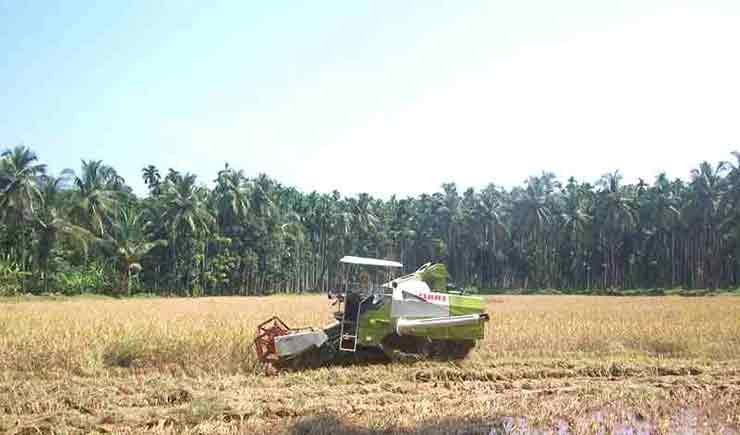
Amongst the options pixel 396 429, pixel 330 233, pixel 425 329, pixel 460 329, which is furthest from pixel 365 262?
pixel 330 233

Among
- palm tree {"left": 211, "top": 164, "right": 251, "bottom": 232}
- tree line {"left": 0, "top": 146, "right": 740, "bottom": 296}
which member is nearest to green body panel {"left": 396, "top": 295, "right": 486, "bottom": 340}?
tree line {"left": 0, "top": 146, "right": 740, "bottom": 296}

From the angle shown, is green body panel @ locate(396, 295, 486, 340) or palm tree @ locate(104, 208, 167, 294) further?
palm tree @ locate(104, 208, 167, 294)

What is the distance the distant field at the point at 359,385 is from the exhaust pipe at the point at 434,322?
2.38 ft

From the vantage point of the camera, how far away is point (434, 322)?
12.5m

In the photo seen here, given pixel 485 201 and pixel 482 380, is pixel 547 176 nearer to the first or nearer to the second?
pixel 485 201

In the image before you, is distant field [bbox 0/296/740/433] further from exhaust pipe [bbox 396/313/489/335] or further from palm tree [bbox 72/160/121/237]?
palm tree [bbox 72/160/121/237]

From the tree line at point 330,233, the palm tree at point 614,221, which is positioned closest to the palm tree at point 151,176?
the tree line at point 330,233

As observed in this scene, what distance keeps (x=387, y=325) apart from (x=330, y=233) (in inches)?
2206

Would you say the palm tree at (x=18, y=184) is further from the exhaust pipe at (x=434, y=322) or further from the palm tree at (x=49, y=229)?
the exhaust pipe at (x=434, y=322)

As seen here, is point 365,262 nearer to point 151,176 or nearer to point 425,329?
point 425,329

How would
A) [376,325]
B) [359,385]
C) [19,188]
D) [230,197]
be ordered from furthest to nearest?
[230,197], [19,188], [376,325], [359,385]

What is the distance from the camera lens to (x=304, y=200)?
7238 cm

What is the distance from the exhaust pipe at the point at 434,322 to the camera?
40.6ft

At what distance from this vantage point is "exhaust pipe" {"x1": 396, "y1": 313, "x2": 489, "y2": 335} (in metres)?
12.4
